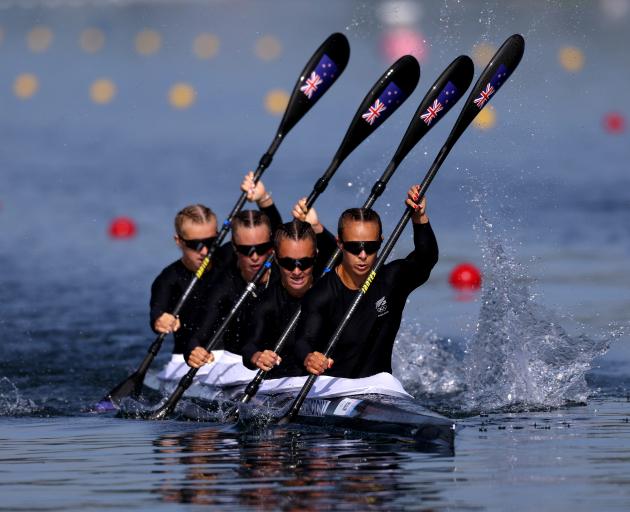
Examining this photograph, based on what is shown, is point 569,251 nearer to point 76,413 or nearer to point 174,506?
point 76,413

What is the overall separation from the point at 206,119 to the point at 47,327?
83.5 feet

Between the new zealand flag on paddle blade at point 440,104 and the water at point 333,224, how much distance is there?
1.97 m

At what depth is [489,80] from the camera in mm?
12227

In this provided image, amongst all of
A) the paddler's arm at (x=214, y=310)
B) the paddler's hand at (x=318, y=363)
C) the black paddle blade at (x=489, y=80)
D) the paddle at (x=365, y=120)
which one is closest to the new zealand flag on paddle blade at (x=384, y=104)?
the paddle at (x=365, y=120)

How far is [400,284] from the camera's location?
35.9 feet

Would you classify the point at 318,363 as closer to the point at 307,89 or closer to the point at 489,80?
the point at 489,80

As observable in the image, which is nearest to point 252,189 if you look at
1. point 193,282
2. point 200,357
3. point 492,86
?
point 193,282

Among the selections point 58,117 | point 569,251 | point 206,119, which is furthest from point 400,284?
point 58,117

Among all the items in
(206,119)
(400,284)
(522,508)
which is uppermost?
(206,119)

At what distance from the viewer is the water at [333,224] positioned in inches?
341

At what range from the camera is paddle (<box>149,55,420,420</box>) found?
12.4m

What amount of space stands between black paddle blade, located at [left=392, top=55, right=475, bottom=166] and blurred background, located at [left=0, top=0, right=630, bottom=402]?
1.96m

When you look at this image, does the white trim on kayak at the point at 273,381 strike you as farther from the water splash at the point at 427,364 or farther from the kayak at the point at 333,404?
the water splash at the point at 427,364

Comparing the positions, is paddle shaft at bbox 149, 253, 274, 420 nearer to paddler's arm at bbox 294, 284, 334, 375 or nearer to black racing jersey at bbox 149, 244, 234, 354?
black racing jersey at bbox 149, 244, 234, 354
